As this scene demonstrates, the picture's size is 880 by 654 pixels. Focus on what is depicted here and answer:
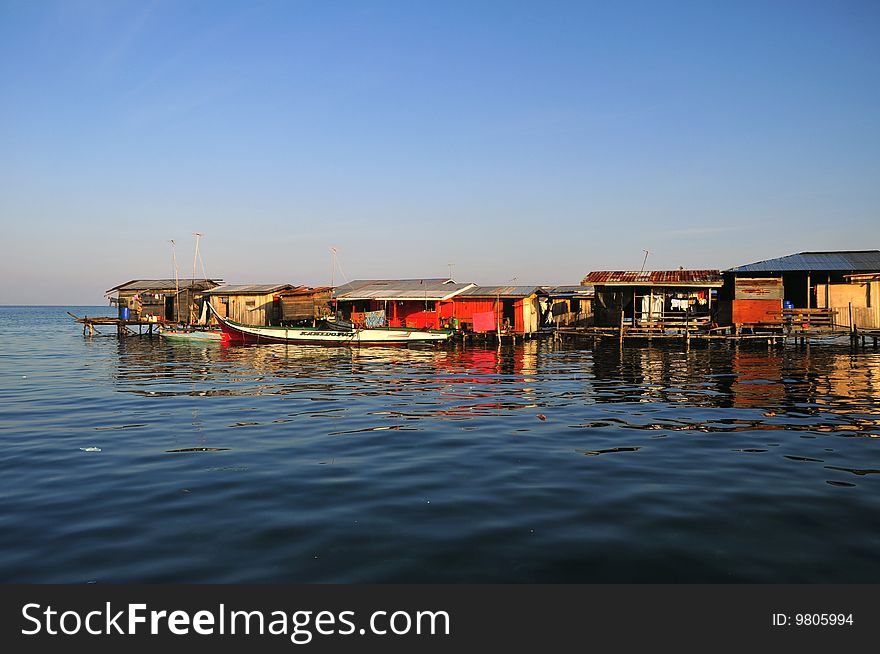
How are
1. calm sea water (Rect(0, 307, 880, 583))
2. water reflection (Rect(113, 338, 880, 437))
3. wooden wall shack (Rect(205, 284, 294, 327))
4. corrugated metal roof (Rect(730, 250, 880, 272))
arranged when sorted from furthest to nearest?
1. wooden wall shack (Rect(205, 284, 294, 327))
2. corrugated metal roof (Rect(730, 250, 880, 272))
3. water reflection (Rect(113, 338, 880, 437))
4. calm sea water (Rect(0, 307, 880, 583))

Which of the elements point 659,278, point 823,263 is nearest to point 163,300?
point 659,278

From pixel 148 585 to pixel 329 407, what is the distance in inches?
495

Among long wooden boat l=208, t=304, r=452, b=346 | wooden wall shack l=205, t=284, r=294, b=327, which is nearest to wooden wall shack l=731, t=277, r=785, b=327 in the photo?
long wooden boat l=208, t=304, r=452, b=346

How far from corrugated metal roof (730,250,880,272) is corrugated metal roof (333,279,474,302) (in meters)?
20.7

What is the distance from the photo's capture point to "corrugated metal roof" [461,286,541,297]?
163 feet

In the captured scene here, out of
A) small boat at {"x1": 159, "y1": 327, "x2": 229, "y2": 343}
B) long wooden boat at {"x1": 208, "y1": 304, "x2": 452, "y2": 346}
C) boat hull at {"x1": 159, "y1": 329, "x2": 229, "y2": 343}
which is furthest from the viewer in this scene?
small boat at {"x1": 159, "y1": 327, "x2": 229, "y2": 343}

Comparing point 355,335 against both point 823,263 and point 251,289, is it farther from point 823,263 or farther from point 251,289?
point 823,263

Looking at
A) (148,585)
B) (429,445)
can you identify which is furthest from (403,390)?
(148,585)

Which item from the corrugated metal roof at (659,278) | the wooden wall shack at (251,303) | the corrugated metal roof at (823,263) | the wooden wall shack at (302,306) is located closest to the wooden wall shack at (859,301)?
the corrugated metal roof at (823,263)

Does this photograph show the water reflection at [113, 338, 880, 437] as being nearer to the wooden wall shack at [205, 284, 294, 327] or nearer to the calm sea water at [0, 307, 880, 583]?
the calm sea water at [0, 307, 880, 583]

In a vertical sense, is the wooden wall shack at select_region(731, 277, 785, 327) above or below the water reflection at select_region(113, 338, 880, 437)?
above

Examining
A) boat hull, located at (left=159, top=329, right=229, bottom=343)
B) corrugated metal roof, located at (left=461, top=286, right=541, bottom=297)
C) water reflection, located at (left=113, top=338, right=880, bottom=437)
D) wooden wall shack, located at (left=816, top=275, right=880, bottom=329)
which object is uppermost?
corrugated metal roof, located at (left=461, top=286, right=541, bottom=297)

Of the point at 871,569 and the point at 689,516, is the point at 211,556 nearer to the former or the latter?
the point at 689,516

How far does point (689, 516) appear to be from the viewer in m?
8.47
